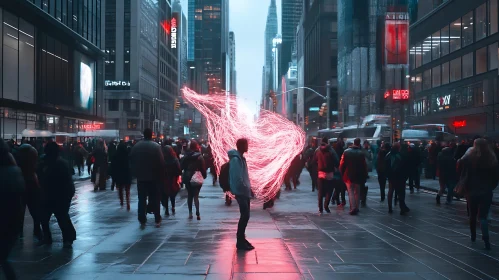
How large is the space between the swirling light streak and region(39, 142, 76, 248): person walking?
21.9ft

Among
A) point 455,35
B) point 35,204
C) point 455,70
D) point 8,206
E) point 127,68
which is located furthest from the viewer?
point 127,68

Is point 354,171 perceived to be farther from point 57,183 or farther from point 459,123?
point 459,123

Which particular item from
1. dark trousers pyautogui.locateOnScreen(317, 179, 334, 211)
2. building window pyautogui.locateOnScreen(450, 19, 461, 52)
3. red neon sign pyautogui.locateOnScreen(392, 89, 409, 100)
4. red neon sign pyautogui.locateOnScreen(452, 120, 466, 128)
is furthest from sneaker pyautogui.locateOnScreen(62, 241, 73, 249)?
building window pyautogui.locateOnScreen(450, 19, 461, 52)

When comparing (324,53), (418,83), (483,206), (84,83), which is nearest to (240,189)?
(483,206)

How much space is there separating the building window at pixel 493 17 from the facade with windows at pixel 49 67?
108 feet

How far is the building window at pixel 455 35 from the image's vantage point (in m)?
49.1

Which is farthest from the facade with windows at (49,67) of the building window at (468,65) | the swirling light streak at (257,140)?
the building window at (468,65)

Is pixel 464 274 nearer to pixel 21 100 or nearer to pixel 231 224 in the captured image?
pixel 231 224

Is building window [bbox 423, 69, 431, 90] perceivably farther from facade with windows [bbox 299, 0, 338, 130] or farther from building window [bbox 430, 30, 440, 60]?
facade with windows [bbox 299, 0, 338, 130]

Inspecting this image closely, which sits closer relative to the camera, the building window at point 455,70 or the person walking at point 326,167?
the person walking at point 326,167

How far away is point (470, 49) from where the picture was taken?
152 feet

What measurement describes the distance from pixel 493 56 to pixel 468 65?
4.94 m

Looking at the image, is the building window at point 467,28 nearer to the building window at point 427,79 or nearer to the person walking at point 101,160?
the building window at point 427,79

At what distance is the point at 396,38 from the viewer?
41.6 metres
